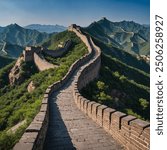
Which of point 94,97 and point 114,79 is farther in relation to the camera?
point 114,79

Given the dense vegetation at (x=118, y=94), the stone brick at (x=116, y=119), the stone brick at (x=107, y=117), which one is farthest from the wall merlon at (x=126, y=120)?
the dense vegetation at (x=118, y=94)

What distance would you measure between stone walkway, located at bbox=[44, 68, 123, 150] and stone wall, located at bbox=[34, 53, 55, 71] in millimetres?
25714

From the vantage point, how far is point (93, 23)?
16688 centimetres

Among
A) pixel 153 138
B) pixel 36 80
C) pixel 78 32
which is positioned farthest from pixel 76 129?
pixel 78 32

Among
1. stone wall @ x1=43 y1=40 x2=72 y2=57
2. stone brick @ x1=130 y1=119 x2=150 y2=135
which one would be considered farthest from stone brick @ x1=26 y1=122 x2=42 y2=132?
stone wall @ x1=43 y1=40 x2=72 y2=57

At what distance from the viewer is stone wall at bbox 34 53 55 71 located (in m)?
41.1

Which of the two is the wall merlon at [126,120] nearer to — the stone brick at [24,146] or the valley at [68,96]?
the valley at [68,96]

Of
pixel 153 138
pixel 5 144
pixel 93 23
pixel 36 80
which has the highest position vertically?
pixel 93 23

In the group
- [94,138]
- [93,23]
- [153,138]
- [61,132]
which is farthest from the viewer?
[93,23]

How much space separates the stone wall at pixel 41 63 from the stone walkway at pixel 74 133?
84.4 ft

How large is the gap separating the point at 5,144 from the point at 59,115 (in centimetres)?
262

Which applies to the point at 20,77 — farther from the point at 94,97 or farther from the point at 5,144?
the point at 5,144

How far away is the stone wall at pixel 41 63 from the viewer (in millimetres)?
41094

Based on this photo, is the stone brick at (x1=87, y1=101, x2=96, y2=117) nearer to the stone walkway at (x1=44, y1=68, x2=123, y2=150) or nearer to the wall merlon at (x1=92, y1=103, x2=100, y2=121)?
the stone walkway at (x1=44, y1=68, x2=123, y2=150)
